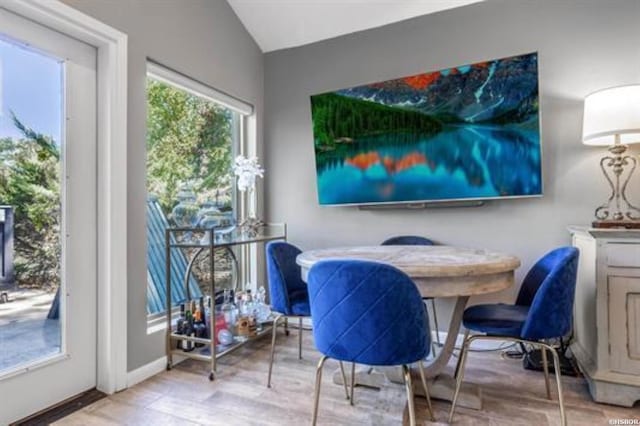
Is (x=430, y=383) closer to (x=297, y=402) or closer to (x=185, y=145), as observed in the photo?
(x=297, y=402)

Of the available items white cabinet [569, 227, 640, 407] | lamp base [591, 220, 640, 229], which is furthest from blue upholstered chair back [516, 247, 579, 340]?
lamp base [591, 220, 640, 229]

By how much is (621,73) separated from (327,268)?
2.50m

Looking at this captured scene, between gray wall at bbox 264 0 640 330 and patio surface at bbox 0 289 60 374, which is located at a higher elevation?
gray wall at bbox 264 0 640 330

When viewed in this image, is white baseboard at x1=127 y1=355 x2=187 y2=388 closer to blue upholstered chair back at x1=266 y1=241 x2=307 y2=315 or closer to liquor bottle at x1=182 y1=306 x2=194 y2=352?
liquor bottle at x1=182 y1=306 x2=194 y2=352

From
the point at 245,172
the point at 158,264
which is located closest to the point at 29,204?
the point at 158,264

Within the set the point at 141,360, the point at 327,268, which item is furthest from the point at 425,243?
the point at 141,360

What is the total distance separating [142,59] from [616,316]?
3.06m

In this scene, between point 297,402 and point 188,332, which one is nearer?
point 297,402

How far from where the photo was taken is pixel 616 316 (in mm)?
1934

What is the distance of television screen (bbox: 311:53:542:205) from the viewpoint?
2.54 meters

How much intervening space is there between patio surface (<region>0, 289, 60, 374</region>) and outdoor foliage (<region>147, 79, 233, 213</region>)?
934mm

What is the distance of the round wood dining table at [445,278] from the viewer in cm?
157

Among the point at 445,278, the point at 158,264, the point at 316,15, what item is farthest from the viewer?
the point at 316,15

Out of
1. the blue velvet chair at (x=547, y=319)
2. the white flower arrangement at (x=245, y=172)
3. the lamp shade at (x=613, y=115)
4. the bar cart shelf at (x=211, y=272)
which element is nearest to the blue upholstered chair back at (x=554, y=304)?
the blue velvet chair at (x=547, y=319)
